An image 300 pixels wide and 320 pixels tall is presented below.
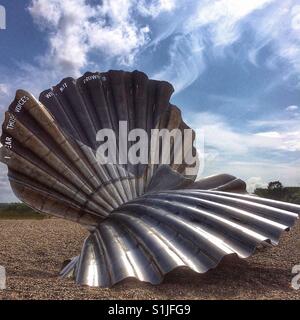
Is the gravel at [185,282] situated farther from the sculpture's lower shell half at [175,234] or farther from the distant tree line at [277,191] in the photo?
the distant tree line at [277,191]

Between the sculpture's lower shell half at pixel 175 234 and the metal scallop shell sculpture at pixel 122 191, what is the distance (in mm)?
14

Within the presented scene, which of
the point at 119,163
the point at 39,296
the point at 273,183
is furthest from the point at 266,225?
the point at 273,183

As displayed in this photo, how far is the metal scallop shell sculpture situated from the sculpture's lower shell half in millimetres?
14

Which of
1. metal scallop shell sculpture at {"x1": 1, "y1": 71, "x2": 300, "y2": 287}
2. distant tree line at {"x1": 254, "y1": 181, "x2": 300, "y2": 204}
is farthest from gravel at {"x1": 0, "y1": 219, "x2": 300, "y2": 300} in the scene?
distant tree line at {"x1": 254, "y1": 181, "x2": 300, "y2": 204}

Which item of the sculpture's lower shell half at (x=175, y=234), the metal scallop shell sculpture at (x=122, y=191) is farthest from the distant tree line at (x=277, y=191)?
the sculpture's lower shell half at (x=175, y=234)

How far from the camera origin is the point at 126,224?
6.23 metres

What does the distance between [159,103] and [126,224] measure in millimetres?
4427

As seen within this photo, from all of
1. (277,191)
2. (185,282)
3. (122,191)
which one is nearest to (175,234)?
(185,282)

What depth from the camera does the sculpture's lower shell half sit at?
5.17 m

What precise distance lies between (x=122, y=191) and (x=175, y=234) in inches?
89.3

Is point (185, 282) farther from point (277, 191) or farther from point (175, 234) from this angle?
point (277, 191)
